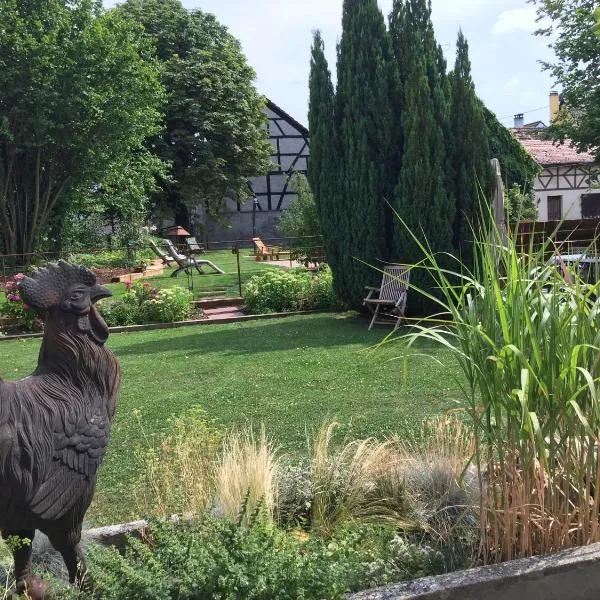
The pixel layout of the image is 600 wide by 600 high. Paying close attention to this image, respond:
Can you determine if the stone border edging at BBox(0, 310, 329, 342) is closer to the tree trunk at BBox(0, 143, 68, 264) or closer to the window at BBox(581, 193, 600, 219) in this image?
the tree trunk at BBox(0, 143, 68, 264)

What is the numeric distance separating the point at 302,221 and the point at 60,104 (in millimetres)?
8322

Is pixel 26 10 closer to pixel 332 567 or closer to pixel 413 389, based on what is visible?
pixel 413 389

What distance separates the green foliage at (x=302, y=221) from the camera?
1848 centimetres

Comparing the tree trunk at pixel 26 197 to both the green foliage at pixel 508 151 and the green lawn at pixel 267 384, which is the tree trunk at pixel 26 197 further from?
the green foliage at pixel 508 151

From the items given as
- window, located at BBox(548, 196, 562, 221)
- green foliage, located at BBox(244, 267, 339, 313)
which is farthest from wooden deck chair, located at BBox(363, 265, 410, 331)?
window, located at BBox(548, 196, 562, 221)

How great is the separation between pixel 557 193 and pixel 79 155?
24758mm

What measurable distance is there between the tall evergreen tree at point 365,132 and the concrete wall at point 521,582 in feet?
25.8

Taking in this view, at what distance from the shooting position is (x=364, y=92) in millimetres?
10273

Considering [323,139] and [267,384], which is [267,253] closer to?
[323,139]

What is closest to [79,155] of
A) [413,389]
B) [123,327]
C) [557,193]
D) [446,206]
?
[123,327]

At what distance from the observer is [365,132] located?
33.7ft

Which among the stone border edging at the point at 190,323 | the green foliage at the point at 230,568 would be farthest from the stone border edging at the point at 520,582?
the stone border edging at the point at 190,323

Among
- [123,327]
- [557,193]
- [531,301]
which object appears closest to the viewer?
[531,301]

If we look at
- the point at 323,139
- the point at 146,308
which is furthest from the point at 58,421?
the point at 146,308
